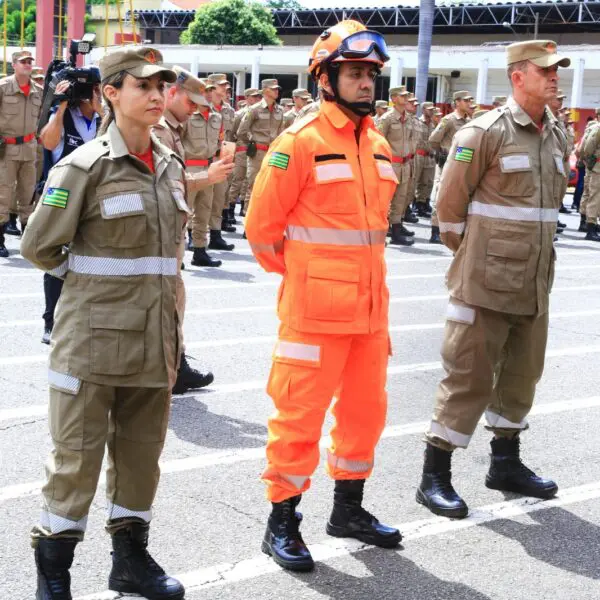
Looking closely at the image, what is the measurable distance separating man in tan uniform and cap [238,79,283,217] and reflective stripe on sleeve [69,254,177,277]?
1228 centimetres

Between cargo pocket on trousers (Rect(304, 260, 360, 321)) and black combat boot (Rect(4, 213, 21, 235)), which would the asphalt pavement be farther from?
black combat boot (Rect(4, 213, 21, 235))

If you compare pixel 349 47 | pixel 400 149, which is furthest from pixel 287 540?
pixel 400 149

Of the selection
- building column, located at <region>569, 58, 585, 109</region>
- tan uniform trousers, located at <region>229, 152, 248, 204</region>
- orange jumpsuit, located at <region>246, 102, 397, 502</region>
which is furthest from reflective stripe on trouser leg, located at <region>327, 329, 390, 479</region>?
building column, located at <region>569, 58, 585, 109</region>

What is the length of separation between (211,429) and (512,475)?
180cm

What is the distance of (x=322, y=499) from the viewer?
17.3 feet

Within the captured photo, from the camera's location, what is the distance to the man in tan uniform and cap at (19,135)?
41.7 ft

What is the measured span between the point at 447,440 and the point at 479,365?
395 millimetres

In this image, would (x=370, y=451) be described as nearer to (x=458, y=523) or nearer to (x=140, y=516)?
(x=458, y=523)

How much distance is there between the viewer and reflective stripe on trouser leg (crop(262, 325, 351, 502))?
446cm

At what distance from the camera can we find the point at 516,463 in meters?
5.55

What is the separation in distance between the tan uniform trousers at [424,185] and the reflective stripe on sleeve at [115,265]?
56.9 ft

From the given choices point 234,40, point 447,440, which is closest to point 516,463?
point 447,440

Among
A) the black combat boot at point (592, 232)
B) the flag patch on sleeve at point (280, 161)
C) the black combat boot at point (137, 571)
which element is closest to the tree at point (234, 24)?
the black combat boot at point (592, 232)

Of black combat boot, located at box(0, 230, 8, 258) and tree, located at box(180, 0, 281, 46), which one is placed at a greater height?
tree, located at box(180, 0, 281, 46)
